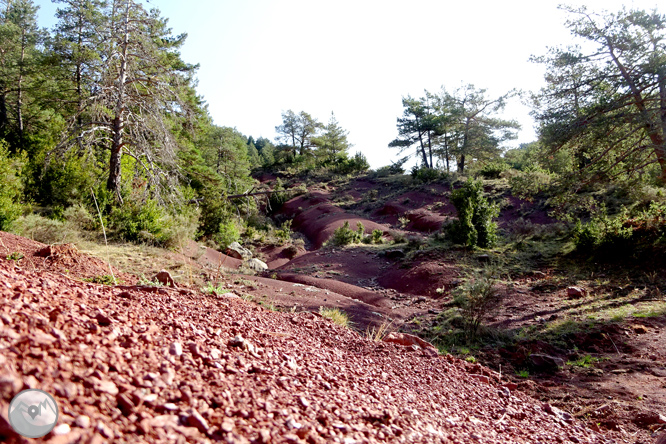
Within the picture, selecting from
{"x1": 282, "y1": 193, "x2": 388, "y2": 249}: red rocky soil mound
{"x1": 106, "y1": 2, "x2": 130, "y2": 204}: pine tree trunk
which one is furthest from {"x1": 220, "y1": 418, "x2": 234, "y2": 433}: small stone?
{"x1": 282, "y1": 193, "x2": 388, "y2": 249}: red rocky soil mound

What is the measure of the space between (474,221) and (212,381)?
12.2 metres

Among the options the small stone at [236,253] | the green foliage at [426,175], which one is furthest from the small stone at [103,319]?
the green foliage at [426,175]

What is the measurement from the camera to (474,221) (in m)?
12.7

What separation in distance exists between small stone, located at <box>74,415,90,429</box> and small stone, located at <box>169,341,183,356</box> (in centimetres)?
75

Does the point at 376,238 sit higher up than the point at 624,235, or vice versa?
the point at 376,238

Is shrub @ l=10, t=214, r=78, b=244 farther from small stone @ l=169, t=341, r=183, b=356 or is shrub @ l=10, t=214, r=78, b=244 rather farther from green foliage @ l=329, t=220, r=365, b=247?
green foliage @ l=329, t=220, r=365, b=247

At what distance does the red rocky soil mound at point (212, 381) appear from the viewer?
1.33 metres

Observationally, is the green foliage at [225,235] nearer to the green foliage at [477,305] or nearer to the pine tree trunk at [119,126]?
the pine tree trunk at [119,126]

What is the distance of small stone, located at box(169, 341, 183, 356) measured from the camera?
6.41ft

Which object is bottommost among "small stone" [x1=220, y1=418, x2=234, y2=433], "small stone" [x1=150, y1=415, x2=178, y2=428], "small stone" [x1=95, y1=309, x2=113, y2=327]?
"small stone" [x1=220, y1=418, x2=234, y2=433]

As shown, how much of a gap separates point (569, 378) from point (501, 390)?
1690 millimetres

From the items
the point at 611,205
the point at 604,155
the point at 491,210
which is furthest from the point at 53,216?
the point at 611,205

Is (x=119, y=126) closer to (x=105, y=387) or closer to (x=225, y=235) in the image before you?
(x=225, y=235)

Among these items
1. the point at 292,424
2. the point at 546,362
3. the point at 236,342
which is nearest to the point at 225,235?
the point at 546,362
